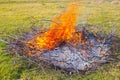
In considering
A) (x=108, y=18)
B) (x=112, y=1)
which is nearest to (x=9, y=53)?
(x=108, y=18)

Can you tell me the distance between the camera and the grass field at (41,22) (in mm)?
7796

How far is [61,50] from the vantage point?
28.5 ft

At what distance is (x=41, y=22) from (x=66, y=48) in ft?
18.7

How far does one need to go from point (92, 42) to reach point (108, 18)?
6811mm

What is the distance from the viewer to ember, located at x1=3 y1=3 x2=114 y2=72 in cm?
812

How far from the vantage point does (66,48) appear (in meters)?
8.73

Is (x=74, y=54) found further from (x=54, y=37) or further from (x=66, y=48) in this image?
(x=54, y=37)

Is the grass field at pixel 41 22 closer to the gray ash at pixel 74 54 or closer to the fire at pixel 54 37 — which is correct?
the gray ash at pixel 74 54

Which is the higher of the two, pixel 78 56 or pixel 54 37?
pixel 54 37

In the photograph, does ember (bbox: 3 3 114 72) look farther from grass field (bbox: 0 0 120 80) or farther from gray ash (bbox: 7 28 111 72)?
grass field (bbox: 0 0 120 80)

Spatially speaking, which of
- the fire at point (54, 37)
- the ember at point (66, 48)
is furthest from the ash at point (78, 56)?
the fire at point (54, 37)

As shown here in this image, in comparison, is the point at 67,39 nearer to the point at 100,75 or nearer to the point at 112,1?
the point at 100,75

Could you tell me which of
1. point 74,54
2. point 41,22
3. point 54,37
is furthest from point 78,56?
point 41,22

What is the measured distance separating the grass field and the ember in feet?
0.87
